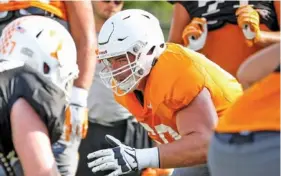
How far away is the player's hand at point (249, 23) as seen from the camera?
4457 millimetres

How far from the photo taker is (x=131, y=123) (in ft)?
16.9

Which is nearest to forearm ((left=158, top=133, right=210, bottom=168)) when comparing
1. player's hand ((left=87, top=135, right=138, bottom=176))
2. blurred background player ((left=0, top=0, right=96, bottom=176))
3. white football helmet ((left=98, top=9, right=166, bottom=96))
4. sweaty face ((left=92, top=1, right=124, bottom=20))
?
player's hand ((left=87, top=135, right=138, bottom=176))

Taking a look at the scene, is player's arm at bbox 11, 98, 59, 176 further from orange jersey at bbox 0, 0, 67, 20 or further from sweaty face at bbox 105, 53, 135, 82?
orange jersey at bbox 0, 0, 67, 20

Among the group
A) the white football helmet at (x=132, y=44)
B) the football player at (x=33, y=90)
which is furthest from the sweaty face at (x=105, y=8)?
the white football helmet at (x=132, y=44)

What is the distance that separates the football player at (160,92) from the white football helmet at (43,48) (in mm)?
209

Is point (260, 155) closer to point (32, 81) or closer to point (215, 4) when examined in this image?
point (32, 81)

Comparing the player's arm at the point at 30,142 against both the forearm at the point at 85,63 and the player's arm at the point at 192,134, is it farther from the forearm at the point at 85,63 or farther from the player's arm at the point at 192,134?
the forearm at the point at 85,63

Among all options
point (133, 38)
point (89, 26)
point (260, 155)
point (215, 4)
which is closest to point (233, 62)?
point (215, 4)

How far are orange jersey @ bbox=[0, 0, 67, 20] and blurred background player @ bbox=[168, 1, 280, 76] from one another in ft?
2.21

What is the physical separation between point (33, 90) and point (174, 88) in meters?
0.52

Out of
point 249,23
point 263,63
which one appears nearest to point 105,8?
point 249,23

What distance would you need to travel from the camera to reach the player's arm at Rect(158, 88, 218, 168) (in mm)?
3320

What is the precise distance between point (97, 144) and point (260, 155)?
2.60 metres

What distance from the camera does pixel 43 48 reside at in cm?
369
